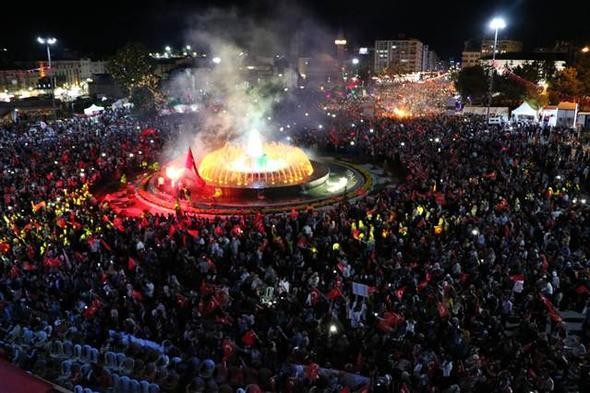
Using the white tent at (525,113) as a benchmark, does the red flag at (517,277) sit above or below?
below

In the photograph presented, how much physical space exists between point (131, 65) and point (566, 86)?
42.9 m

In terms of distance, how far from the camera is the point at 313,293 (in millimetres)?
11047

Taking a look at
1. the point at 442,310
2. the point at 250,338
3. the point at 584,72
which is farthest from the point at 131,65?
the point at 442,310

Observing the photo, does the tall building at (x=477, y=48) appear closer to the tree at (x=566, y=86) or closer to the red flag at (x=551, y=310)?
the tree at (x=566, y=86)

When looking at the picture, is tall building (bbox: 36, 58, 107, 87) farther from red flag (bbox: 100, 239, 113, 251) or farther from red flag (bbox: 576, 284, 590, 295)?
red flag (bbox: 576, 284, 590, 295)

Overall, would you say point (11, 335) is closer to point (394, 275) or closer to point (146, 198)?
point (394, 275)

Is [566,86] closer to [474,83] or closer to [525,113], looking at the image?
[474,83]

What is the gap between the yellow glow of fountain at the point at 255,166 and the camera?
21.8m

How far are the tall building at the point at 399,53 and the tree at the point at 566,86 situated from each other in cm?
11352

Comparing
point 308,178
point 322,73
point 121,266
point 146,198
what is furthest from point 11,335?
point 322,73

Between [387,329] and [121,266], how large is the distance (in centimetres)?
745

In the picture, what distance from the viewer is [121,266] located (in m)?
13.3

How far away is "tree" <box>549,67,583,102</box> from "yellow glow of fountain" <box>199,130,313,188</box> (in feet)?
101

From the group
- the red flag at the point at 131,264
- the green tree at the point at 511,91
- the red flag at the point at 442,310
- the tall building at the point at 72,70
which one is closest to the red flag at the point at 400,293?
the red flag at the point at 442,310
